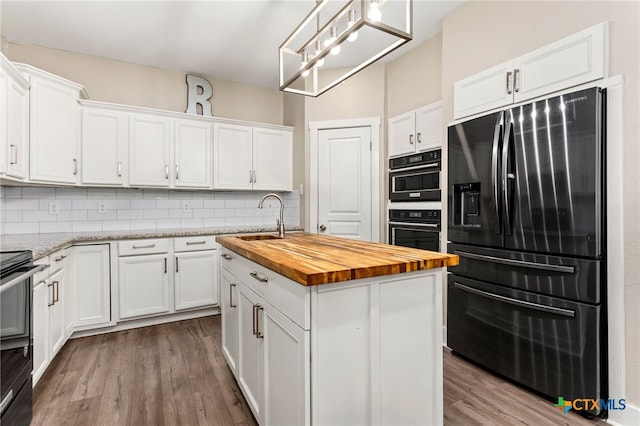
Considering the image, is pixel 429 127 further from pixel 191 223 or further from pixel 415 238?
pixel 191 223

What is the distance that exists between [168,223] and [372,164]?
242cm

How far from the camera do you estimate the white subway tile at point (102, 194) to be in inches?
129

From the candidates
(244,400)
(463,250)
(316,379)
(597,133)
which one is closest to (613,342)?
(463,250)

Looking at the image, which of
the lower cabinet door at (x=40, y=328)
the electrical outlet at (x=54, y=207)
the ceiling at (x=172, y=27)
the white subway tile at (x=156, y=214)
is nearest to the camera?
the lower cabinet door at (x=40, y=328)

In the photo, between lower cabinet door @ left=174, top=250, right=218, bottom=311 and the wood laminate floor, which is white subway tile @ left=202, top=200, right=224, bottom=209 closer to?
lower cabinet door @ left=174, top=250, right=218, bottom=311

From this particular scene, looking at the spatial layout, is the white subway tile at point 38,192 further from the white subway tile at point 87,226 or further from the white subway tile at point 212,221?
the white subway tile at point 212,221

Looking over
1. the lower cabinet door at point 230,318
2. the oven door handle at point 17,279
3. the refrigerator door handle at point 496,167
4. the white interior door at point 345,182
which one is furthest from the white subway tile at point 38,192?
the refrigerator door handle at point 496,167

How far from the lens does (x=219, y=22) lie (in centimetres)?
277

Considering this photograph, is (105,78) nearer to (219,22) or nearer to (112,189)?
(112,189)

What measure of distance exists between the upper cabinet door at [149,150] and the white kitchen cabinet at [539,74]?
113 inches

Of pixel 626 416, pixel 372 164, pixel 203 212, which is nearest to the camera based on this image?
pixel 626 416

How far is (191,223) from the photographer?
12.5 ft

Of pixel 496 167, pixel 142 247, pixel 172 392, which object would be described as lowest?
pixel 172 392

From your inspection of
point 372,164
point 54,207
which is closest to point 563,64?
point 372,164
